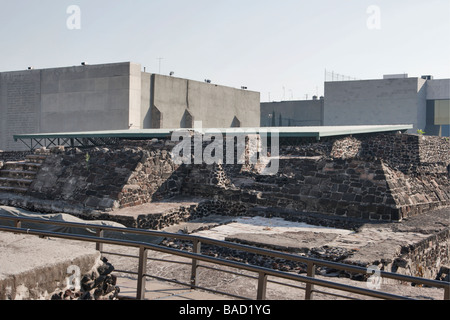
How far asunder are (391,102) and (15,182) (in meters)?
38.0

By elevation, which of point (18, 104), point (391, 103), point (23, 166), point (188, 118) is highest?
point (391, 103)

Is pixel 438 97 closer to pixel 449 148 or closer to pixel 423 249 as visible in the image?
pixel 449 148

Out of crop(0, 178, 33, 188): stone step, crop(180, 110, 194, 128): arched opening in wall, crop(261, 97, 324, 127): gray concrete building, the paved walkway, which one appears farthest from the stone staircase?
crop(261, 97, 324, 127): gray concrete building

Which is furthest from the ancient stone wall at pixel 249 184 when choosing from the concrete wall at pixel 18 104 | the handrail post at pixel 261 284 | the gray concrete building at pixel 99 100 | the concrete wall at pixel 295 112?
the concrete wall at pixel 295 112

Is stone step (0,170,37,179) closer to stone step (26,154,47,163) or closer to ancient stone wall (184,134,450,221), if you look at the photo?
stone step (26,154,47,163)

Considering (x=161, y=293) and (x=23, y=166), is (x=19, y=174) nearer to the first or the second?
(x=23, y=166)

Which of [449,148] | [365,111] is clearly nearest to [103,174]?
[449,148]

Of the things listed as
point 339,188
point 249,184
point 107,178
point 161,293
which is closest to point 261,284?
point 161,293

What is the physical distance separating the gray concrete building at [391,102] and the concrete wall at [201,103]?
853 cm

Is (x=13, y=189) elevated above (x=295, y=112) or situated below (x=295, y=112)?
below

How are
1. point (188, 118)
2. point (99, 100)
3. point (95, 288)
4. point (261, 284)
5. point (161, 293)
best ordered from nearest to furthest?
point (261, 284)
point (95, 288)
point (161, 293)
point (99, 100)
point (188, 118)

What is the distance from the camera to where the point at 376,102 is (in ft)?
151

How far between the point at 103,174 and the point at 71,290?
9815 mm

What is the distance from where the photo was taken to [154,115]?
33594mm
